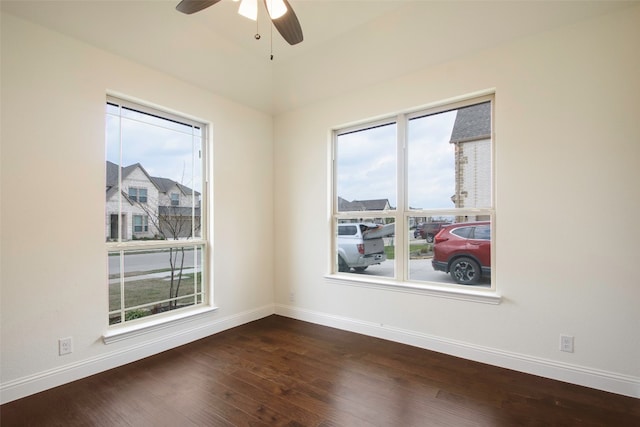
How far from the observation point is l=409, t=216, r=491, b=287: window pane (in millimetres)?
2932

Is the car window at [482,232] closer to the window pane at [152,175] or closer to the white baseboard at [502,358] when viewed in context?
the white baseboard at [502,358]

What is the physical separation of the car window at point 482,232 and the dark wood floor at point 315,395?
1159 millimetres

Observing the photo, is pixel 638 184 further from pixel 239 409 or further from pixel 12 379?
pixel 12 379

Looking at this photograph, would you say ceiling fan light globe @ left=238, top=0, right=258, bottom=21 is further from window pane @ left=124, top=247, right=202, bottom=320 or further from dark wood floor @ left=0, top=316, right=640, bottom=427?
dark wood floor @ left=0, top=316, right=640, bottom=427

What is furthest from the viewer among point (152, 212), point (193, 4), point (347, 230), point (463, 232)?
point (347, 230)

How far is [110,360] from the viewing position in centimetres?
265

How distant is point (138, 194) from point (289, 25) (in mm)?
2153

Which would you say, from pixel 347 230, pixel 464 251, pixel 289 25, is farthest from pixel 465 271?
pixel 289 25

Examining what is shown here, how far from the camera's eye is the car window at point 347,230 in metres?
3.78

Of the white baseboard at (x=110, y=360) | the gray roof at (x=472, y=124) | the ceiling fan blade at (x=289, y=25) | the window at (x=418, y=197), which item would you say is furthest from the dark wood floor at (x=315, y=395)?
the ceiling fan blade at (x=289, y=25)

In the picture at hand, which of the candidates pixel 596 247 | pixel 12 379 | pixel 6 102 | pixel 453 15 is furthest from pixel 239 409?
pixel 453 15

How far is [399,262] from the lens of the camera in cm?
338

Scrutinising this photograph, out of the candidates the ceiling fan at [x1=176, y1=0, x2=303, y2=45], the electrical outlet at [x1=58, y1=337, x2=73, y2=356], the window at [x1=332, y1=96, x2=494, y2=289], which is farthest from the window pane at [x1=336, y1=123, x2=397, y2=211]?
the electrical outlet at [x1=58, y1=337, x2=73, y2=356]

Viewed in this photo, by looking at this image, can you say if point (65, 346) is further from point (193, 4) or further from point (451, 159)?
point (451, 159)
